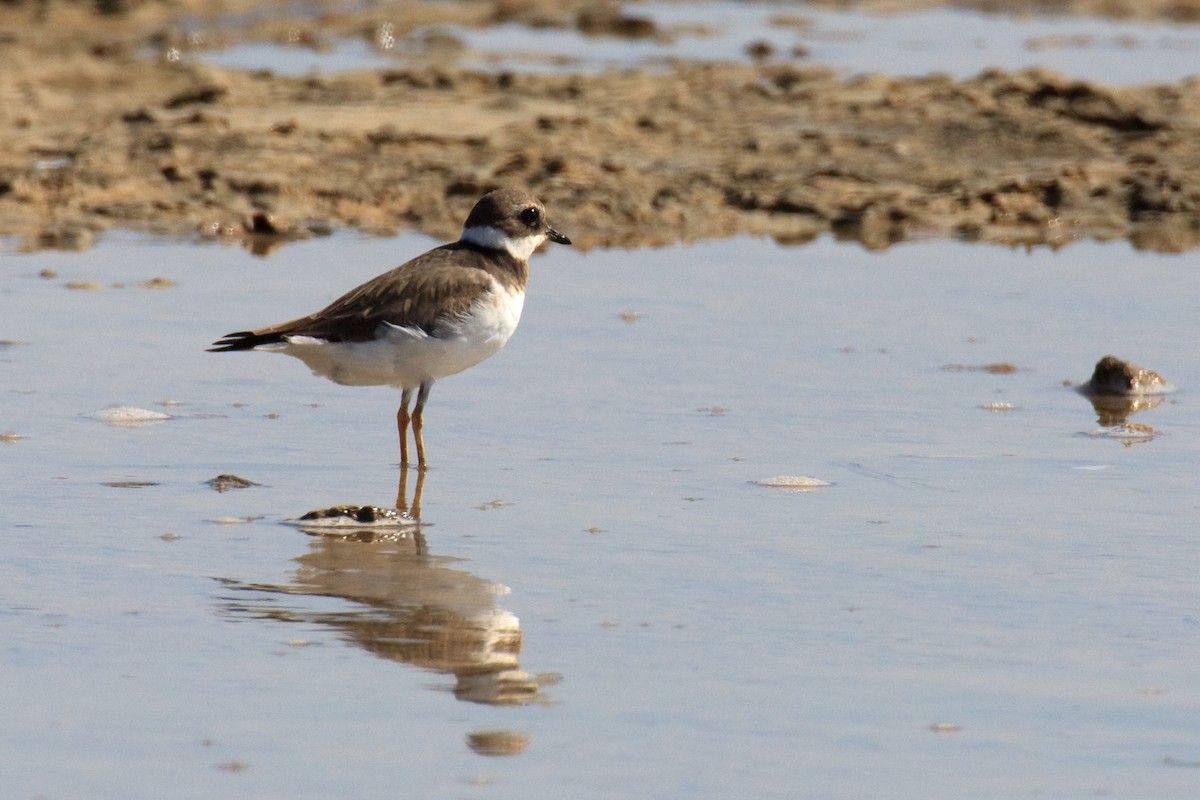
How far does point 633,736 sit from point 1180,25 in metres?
18.9

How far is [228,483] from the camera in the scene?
19.9ft

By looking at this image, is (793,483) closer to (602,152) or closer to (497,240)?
(497,240)

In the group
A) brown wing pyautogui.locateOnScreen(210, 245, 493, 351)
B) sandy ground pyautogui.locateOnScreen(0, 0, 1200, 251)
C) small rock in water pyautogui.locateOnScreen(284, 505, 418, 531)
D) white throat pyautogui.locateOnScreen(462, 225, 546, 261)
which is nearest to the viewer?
small rock in water pyautogui.locateOnScreen(284, 505, 418, 531)

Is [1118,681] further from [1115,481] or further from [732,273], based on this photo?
[732,273]

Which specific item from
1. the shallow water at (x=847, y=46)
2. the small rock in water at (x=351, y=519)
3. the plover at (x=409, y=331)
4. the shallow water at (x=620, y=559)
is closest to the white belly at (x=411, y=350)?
the plover at (x=409, y=331)

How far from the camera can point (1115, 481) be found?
6.24m

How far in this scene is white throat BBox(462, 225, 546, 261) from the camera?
707 cm

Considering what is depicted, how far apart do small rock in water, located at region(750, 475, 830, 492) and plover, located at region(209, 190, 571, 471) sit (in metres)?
1.19

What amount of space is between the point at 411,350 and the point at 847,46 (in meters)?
13.1

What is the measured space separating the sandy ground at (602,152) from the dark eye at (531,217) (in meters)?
3.59

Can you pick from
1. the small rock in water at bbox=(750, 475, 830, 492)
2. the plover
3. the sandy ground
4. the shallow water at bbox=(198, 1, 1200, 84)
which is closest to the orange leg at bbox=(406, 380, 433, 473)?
the plover

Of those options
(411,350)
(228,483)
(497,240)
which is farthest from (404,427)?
(497,240)

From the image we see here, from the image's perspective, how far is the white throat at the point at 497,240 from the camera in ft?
23.2

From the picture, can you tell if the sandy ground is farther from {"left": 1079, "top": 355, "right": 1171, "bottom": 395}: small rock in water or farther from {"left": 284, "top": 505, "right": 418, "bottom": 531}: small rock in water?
{"left": 284, "top": 505, "right": 418, "bottom": 531}: small rock in water
